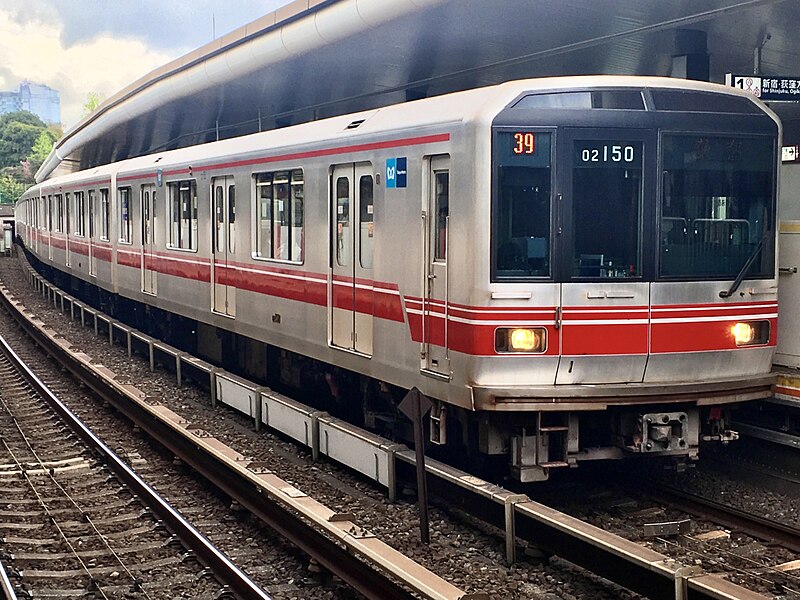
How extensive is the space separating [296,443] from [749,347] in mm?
4820

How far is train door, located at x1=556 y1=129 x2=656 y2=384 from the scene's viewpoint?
7891 millimetres

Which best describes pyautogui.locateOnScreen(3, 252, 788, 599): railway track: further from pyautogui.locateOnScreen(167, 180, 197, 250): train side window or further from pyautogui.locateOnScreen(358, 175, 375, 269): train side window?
pyautogui.locateOnScreen(167, 180, 197, 250): train side window

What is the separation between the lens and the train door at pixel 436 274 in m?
8.28

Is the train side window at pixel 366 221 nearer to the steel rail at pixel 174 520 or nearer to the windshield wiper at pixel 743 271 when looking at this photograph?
the steel rail at pixel 174 520

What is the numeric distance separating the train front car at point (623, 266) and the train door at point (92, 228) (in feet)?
50.7

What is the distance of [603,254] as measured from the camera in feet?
26.2

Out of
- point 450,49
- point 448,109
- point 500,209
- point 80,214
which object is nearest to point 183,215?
point 450,49

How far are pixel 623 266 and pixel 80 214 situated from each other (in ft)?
59.5

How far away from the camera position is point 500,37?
12.9 metres

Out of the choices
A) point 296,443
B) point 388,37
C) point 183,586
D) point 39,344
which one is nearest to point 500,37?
point 388,37

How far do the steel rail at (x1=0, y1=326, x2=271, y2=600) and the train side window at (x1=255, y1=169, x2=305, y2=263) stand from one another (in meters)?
2.64

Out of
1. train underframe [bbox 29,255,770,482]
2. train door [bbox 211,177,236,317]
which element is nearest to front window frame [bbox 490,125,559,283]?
train underframe [bbox 29,255,770,482]

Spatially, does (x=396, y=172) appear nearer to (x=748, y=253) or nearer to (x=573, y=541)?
(x=748, y=253)

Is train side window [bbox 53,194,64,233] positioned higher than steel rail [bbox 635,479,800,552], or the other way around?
train side window [bbox 53,194,64,233]
